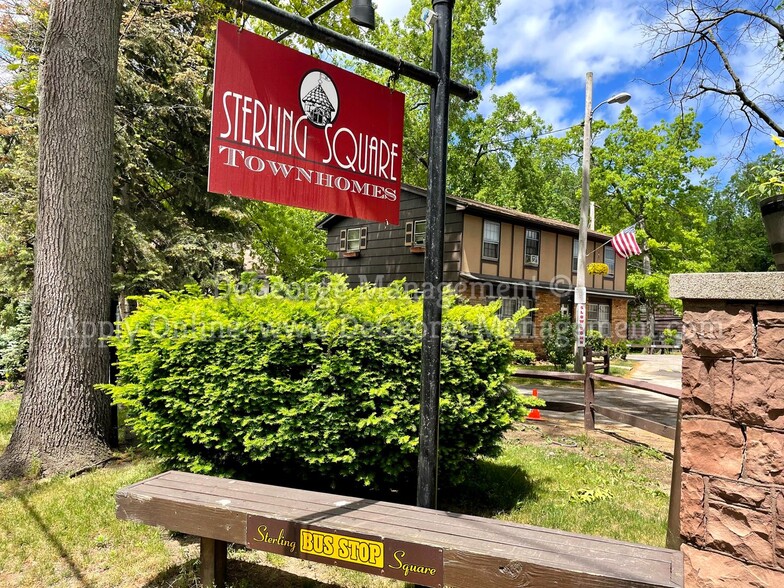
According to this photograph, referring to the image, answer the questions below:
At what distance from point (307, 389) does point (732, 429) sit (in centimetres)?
296

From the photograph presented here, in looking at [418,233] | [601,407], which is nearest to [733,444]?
[601,407]

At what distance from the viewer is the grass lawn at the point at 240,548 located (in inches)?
147

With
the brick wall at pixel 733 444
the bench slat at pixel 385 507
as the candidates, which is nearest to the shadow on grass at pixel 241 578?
the bench slat at pixel 385 507

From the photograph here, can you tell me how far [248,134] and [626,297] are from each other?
2874 centimetres

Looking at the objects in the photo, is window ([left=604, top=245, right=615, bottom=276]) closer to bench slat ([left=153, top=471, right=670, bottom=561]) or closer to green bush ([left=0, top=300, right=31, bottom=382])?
green bush ([left=0, top=300, right=31, bottom=382])

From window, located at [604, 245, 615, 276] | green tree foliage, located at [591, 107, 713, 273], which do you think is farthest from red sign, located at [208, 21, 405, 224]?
green tree foliage, located at [591, 107, 713, 273]

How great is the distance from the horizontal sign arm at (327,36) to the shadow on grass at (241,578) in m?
3.44

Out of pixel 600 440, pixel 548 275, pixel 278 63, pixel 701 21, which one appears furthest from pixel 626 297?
pixel 278 63

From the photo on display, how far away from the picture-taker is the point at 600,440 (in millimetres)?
8055

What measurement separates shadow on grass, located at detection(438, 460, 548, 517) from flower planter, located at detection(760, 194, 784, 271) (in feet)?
10.1

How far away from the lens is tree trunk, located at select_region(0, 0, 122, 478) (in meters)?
5.71

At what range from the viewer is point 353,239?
2389 centimetres

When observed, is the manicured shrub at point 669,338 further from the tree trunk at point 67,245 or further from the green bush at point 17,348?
the tree trunk at point 67,245

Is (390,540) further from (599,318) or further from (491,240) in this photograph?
(599,318)
